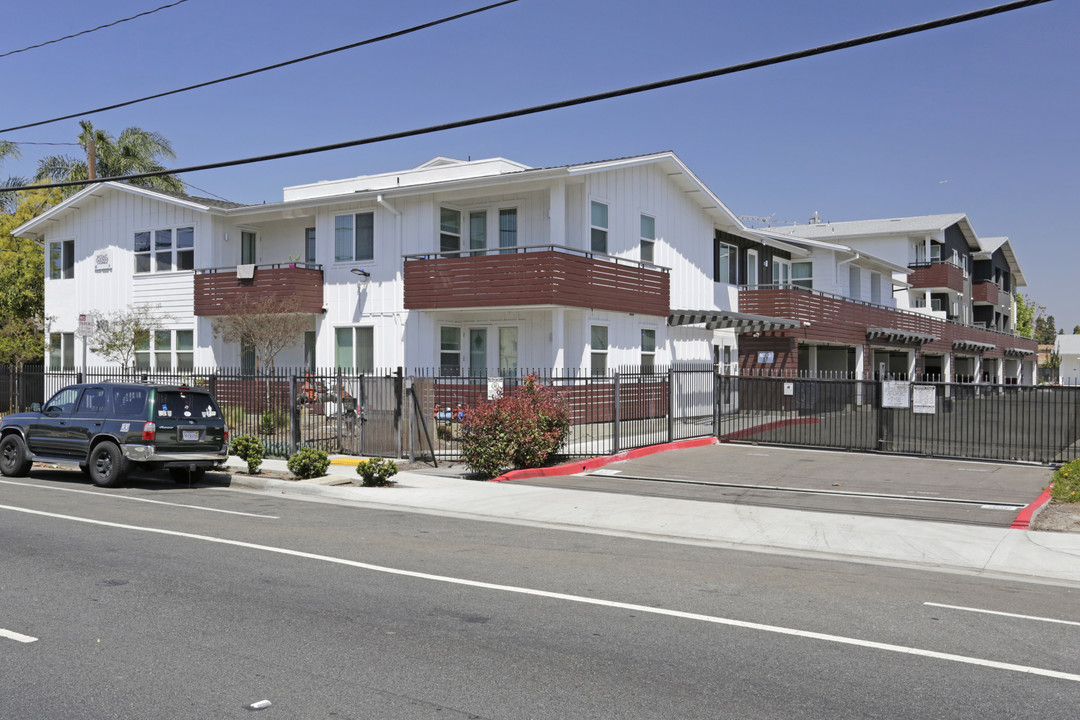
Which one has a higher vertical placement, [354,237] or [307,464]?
[354,237]

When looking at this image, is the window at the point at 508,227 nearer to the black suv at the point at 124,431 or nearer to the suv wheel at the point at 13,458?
the black suv at the point at 124,431

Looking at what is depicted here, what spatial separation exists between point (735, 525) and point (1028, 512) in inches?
173

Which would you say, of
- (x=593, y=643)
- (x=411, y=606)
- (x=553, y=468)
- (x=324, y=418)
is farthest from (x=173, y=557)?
(x=324, y=418)

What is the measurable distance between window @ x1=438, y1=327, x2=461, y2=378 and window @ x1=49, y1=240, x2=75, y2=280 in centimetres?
1585

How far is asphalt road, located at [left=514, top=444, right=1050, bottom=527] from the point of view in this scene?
1360cm

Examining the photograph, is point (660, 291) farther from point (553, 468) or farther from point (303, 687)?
point (303, 687)

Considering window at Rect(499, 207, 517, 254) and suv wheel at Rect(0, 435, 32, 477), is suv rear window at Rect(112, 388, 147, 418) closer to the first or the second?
suv wheel at Rect(0, 435, 32, 477)

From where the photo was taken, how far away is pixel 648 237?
86.6ft

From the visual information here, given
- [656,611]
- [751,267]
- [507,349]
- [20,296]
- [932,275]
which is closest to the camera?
[656,611]

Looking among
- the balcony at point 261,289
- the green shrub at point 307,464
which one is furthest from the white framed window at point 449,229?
the green shrub at point 307,464

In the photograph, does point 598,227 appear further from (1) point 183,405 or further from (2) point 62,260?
(2) point 62,260

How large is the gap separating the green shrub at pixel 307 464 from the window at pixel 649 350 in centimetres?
1177

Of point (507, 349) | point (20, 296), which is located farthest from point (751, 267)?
point (20, 296)

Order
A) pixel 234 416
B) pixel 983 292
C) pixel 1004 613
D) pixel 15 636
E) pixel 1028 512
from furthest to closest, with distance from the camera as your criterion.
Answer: pixel 983 292 → pixel 234 416 → pixel 1028 512 → pixel 1004 613 → pixel 15 636
